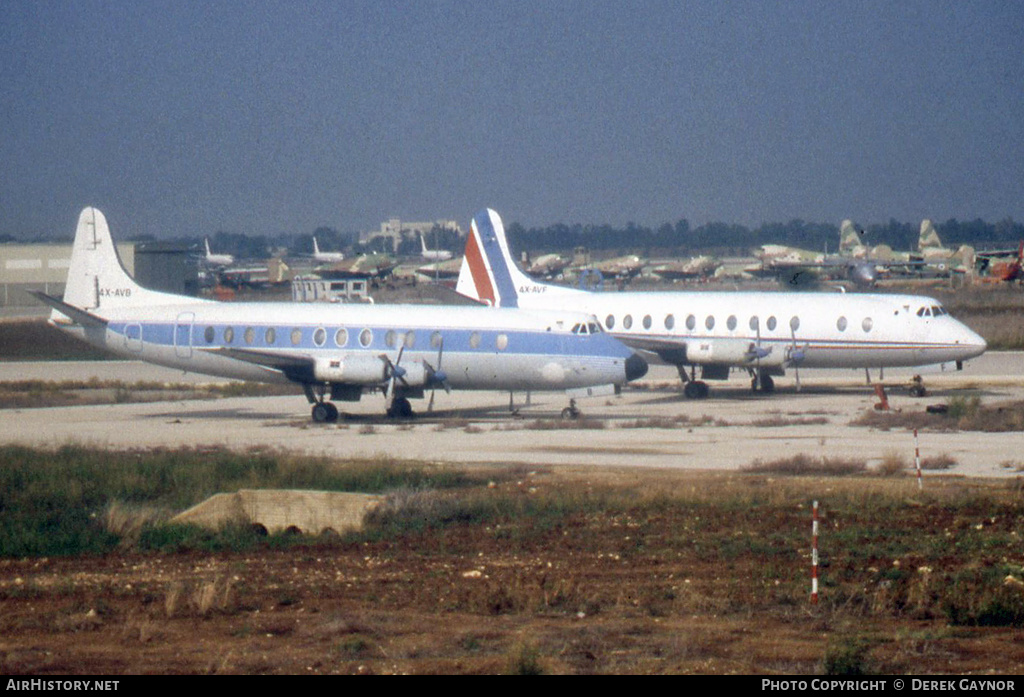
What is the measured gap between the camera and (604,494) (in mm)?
17984

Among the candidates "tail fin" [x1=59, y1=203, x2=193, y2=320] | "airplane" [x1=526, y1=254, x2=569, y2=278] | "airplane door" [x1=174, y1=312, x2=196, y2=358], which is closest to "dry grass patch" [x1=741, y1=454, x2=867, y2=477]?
"airplane door" [x1=174, y1=312, x2=196, y2=358]

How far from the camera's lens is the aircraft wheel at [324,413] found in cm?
3022

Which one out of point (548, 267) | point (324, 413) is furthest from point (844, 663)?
point (548, 267)

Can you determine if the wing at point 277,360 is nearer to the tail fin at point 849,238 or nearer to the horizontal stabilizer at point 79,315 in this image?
the horizontal stabilizer at point 79,315

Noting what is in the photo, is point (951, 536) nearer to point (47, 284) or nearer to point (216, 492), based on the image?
point (216, 492)

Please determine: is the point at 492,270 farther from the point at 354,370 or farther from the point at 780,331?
the point at 354,370

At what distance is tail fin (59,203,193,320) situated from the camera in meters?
32.0

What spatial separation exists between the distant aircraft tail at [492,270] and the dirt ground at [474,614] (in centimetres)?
2955

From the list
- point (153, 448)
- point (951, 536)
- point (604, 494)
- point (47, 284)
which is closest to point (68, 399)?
point (153, 448)

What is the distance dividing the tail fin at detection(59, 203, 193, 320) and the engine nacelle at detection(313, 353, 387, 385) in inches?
190

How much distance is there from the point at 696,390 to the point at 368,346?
1107cm

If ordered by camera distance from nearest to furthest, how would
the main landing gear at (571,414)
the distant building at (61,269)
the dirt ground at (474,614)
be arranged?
the dirt ground at (474,614)
the main landing gear at (571,414)
the distant building at (61,269)

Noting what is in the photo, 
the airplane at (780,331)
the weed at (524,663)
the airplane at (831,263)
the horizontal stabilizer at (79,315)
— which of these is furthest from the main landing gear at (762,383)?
the airplane at (831,263)

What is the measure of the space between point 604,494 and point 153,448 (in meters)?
11.1
